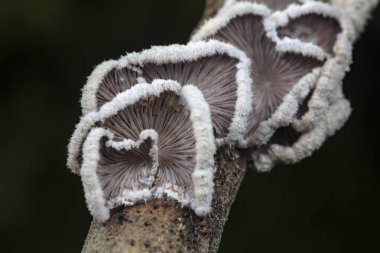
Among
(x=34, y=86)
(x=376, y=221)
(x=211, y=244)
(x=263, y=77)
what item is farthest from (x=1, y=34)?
(x=376, y=221)

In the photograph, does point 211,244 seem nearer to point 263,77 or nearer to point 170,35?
point 263,77

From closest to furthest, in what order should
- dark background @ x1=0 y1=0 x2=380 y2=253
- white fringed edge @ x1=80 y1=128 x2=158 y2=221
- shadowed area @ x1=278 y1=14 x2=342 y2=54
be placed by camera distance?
white fringed edge @ x1=80 y1=128 x2=158 y2=221
shadowed area @ x1=278 y1=14 x2=342 y2=54
dark background @ x1=0 y1=0 x2=380 y2=253

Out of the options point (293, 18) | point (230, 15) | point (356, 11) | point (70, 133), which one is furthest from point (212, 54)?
point (70, 133)

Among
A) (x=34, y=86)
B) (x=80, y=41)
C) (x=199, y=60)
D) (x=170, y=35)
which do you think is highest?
(x=170, y=35)

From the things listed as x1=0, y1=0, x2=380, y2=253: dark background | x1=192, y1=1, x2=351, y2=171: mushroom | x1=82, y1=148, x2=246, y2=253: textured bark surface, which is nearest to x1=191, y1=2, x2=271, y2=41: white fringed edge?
x1=192, y1=1, x2=351, y2=171: mushroom

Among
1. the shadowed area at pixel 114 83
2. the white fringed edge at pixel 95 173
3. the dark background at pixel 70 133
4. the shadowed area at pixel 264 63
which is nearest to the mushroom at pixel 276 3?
the shadowed area at pixel 264 63

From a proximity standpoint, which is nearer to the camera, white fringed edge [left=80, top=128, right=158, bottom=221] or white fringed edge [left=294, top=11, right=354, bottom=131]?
white fringed edge [left=80, top=128, right=158, bottom=221]

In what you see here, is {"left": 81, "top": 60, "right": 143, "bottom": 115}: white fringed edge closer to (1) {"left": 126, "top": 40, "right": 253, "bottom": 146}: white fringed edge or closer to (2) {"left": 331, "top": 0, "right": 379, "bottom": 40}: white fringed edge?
(1) {"left": 126, "top": 40, "right": 253, "bottom": 146}: white fringed edge
